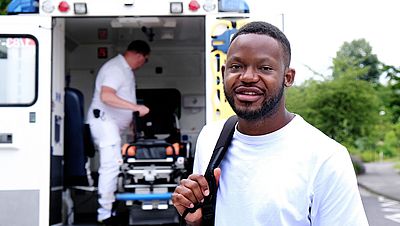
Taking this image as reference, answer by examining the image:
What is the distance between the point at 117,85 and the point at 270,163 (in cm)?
535

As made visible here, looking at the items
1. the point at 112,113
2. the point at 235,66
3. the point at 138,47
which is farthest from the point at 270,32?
the point at 138,47

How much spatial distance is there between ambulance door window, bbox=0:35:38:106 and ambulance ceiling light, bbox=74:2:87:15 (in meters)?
0.46

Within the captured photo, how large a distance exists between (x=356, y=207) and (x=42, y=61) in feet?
14.0

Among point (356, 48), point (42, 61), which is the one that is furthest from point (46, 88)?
point (356, 48)

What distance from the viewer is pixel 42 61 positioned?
5.55 meters

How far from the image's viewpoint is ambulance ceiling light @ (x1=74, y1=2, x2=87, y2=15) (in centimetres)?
567

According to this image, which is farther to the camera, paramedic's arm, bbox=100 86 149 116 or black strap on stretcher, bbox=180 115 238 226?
paramedic's arm, bbox=100 86 149 116

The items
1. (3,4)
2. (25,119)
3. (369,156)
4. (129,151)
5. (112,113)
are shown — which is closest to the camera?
(25,119)

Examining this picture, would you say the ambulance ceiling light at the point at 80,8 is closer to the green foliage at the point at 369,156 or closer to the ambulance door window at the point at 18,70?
the ambulance door window at the point at 18,70

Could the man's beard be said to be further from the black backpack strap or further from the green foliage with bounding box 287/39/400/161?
the green foliage with bounding box 287/39/400/161

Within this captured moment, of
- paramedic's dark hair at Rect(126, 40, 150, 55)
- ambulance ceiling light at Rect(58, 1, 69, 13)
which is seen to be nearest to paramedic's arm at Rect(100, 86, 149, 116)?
paramedic's dark hair at Rect(126, 40, 150, 55)

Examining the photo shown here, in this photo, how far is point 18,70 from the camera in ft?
18.4

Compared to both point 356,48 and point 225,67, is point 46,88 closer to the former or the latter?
point 225,67

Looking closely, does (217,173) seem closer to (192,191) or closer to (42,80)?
(192,191)
